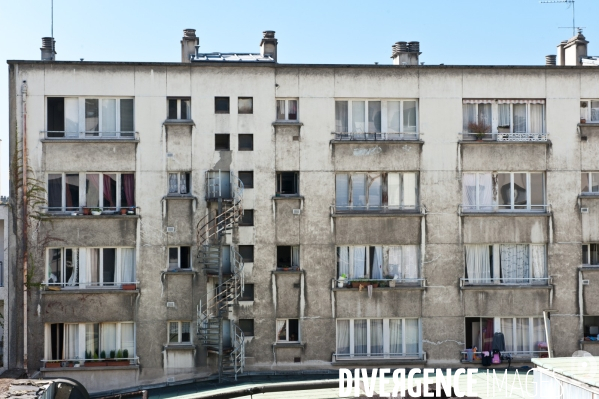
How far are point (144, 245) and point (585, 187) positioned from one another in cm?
1823

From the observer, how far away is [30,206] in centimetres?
3150

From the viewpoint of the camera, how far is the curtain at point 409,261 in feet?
107

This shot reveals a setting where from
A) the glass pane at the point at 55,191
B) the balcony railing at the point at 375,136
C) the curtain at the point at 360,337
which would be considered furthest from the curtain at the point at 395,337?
the glass pane at the point at 55,191

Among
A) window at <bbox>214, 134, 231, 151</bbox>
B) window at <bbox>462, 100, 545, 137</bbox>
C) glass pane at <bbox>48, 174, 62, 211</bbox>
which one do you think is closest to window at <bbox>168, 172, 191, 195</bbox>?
window at <bbox>214, 134, 231, 151</bbox>

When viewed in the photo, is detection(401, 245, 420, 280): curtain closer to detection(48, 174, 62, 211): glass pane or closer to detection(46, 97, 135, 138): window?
detection(46, 97, 135, 138): window

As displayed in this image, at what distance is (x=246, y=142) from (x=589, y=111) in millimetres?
14335

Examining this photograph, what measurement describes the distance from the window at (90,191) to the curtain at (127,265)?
1810 mm

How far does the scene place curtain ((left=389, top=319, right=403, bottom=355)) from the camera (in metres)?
32.6

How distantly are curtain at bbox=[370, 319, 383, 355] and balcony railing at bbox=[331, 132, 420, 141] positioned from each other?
293 inches

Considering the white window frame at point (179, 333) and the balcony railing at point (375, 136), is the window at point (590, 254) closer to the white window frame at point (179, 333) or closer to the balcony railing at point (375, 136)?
the balcony railing at point (375, 136)

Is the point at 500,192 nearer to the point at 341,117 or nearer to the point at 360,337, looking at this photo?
the point at 341,117

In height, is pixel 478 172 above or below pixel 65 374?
above

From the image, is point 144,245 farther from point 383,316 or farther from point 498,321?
point 498,321

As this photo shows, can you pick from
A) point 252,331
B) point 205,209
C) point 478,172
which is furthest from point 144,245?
point 478,172
